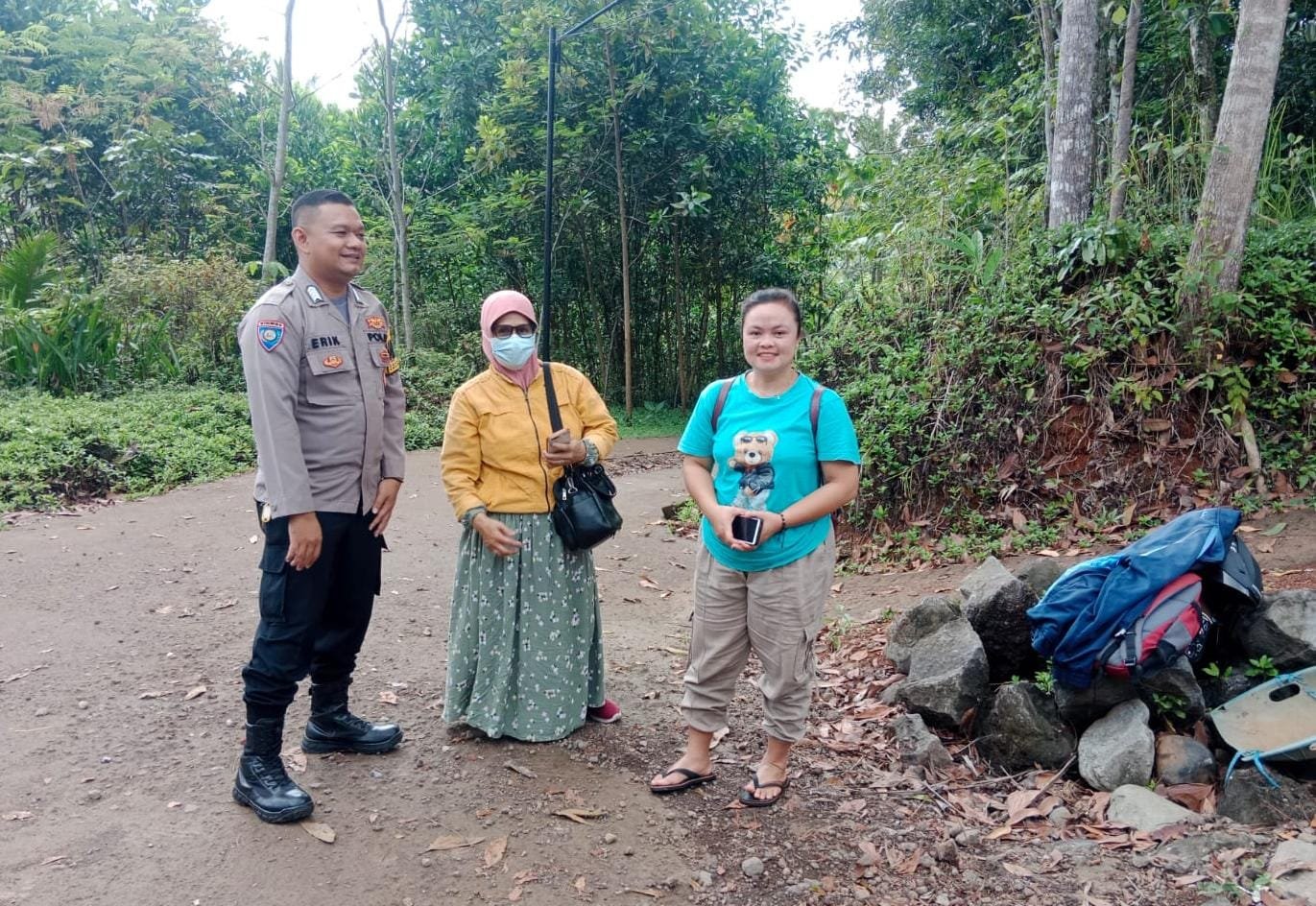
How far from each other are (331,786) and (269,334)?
153 cm

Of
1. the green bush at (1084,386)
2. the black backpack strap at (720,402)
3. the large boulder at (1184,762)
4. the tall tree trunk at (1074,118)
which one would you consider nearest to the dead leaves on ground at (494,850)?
the black backpack strap at (720,402)

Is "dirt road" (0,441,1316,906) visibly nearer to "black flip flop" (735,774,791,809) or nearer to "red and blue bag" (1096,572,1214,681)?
"black flip flop" (735,774,791,809)

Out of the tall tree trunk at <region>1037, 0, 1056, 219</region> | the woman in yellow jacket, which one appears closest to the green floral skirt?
the woman in yellow jacket

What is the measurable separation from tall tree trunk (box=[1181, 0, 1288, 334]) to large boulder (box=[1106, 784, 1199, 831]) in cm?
360

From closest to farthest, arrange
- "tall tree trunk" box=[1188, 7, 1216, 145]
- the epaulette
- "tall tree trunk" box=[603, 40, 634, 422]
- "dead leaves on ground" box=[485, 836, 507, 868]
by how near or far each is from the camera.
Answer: "dead leaves on ground" box=[485, 836, 507, 868]
the epaulette
"tall tree trunk" box=[1188, 7, 1216, 145]
"tall tree trunk" box=[603, 40, 634, 422]

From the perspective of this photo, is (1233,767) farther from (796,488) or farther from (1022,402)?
(1022,402)

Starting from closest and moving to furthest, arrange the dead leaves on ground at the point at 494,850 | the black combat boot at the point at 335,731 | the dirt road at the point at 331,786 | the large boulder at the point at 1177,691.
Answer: the dirt road at the point at 331,786
the dead leaves on ground at the point at 494,850
the black combat boot at the point at 335,731
the large boulder at the point at 1177,691

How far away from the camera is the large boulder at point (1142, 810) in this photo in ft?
10.1

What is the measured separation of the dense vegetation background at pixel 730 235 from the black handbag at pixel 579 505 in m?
3.26

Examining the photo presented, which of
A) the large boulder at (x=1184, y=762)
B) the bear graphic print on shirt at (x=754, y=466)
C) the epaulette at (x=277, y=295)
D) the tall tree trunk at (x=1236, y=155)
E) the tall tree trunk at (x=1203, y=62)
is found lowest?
the large boulder at (x=1184, y=762)

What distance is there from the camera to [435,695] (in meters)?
3.97

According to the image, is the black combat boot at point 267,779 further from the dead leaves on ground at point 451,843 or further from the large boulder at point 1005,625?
the large boulder at point 1005,625

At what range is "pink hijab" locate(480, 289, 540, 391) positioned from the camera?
3.22 m

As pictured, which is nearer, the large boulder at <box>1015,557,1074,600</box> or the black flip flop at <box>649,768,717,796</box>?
the black flip flop at <box>649,768,717,796</box>
